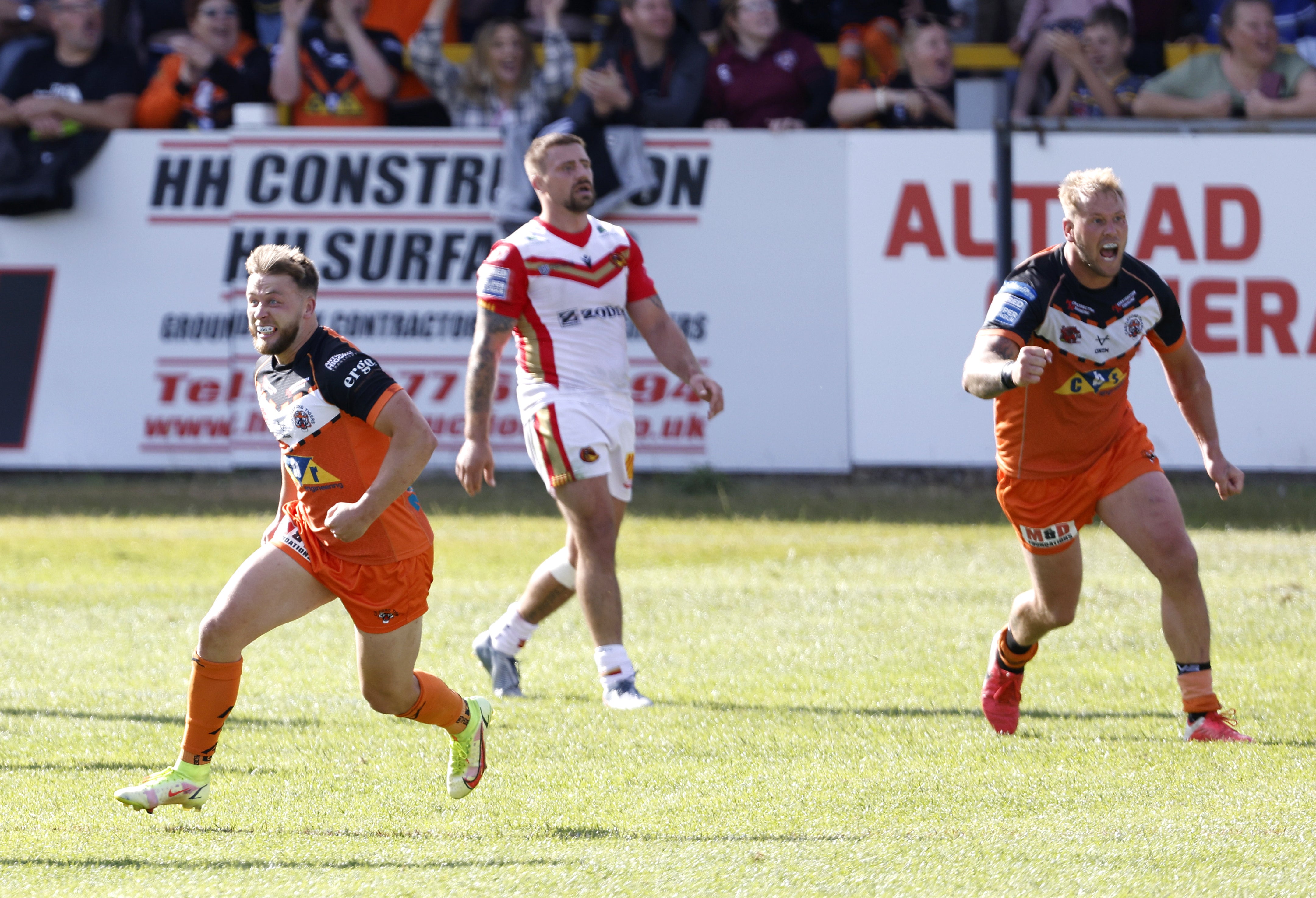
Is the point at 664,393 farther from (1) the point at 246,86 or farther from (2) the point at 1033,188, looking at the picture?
(1) the point at 246,86

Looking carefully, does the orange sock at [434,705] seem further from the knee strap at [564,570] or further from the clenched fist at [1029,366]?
the clenched fist at [1029,366]

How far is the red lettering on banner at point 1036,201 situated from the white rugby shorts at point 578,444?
6.68 metres

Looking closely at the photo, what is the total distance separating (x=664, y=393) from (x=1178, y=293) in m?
4.03

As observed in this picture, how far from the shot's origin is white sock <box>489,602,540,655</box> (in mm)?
7605

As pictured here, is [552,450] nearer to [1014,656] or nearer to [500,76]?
[1014,656]

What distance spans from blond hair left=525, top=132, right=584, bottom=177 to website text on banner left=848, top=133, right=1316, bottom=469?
6271mm

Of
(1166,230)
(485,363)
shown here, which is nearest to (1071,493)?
(485,363)

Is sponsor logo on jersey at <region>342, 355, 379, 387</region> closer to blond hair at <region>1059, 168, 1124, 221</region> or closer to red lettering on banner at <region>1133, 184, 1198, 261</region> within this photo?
blond hair at <region>1059, 168, 1124, 221</region>

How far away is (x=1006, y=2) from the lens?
1593 cm

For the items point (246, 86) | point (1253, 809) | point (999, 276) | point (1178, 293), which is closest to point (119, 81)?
point (246, 86)

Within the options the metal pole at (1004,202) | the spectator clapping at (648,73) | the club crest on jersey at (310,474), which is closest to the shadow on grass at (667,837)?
the club crest on jersey at (310,474)

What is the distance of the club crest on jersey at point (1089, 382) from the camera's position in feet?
21.1

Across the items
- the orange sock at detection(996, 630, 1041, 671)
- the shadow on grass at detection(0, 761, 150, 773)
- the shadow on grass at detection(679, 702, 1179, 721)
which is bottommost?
the shadow on grass at detection(679, 702, 1179, 721)

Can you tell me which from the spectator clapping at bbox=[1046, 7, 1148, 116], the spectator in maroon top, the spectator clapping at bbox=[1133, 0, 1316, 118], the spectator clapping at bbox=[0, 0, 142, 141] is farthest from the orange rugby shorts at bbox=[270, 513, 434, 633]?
the spectator clapping at bbox=[1046, 7, 1148, 116]
